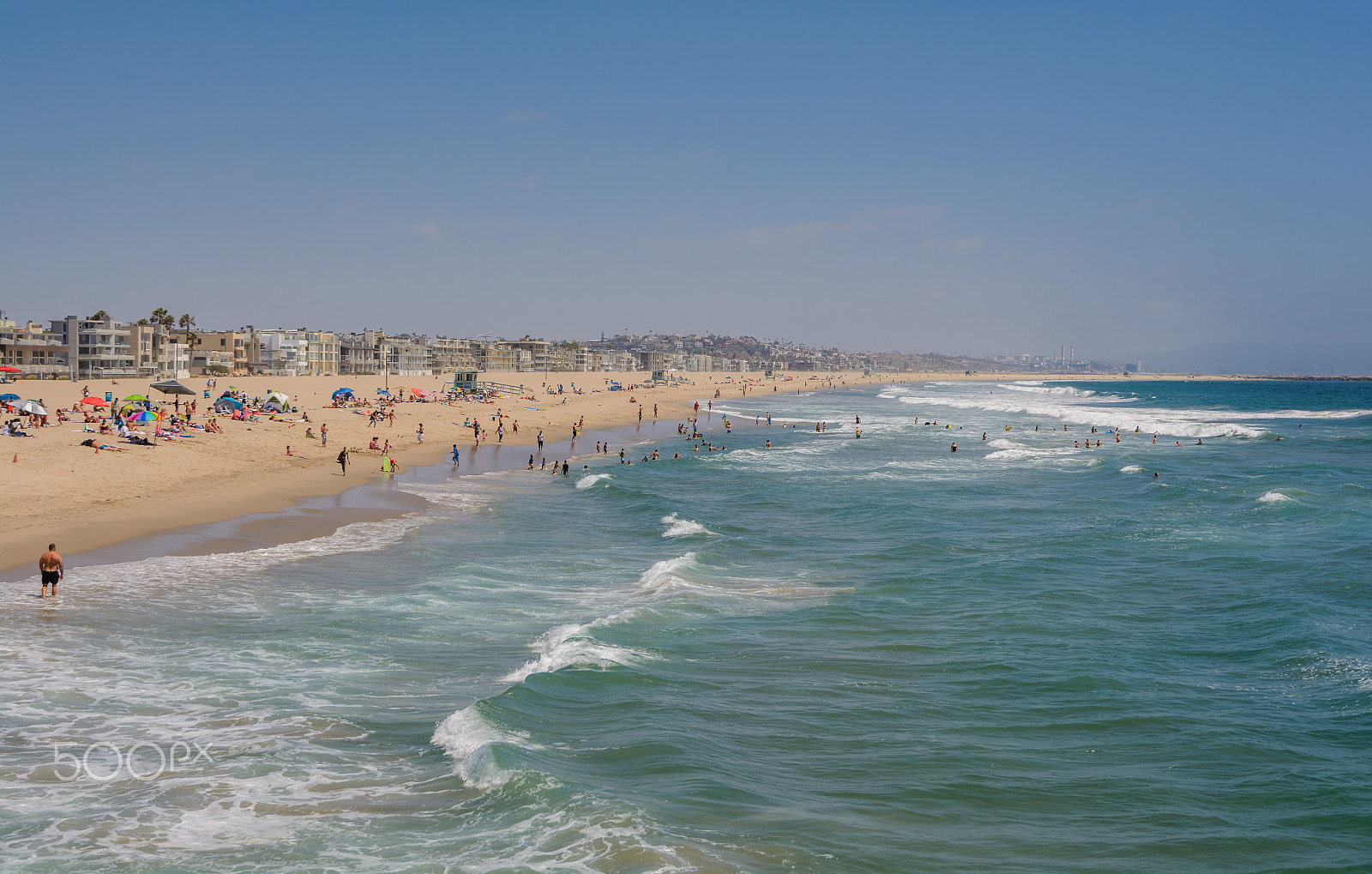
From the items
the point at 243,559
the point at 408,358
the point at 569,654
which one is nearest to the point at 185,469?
the point at 243,559

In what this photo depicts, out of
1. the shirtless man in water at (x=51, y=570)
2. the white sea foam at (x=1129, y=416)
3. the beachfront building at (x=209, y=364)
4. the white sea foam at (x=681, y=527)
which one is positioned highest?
the beachfront building at (x=209, y=364)

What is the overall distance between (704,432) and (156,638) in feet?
179

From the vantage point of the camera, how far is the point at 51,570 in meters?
18.0

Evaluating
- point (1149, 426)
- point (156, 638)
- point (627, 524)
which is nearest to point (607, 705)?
point (156, 638)

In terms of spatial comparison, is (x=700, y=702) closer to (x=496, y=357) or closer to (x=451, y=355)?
(x=451, y=355)

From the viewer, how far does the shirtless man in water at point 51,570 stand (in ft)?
59.0

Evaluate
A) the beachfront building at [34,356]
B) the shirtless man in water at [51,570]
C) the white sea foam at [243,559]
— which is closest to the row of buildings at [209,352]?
the beachfront building at [34,356]

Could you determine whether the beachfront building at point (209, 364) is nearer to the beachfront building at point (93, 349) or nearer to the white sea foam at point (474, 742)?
the beachfront building at point (93, 349)

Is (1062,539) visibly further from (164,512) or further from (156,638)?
(164,512)

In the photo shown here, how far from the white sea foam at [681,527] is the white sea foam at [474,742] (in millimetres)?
15271

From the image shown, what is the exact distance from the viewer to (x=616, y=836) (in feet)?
32.2

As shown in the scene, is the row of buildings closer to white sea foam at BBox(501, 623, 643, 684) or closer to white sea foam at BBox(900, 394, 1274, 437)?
white sea foam at BBox(900, 394, 1274, 437)

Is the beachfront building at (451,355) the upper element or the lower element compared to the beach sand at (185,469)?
upper

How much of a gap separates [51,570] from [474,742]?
1138cm
